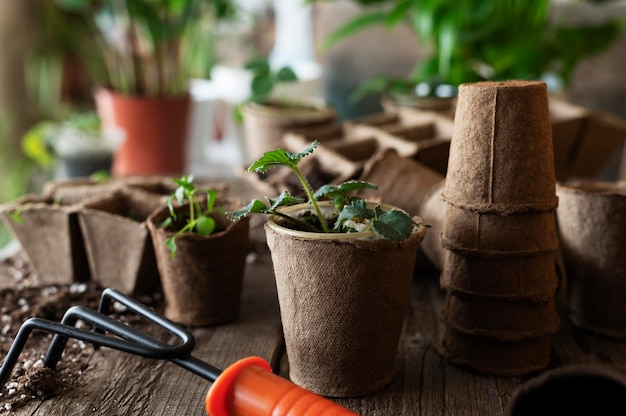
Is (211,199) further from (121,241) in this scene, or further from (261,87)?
(261,87)

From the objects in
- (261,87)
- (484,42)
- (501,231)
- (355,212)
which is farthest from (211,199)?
(484,42)

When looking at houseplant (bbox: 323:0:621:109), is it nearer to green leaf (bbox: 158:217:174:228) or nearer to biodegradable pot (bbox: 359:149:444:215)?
biodegradable pot (bbox: 359:149:444:215)

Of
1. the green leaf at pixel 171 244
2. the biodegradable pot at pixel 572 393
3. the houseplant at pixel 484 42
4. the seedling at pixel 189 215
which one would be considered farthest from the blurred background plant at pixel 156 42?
the biodegradable pot at pixel 572 393

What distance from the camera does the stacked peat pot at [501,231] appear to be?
917mm

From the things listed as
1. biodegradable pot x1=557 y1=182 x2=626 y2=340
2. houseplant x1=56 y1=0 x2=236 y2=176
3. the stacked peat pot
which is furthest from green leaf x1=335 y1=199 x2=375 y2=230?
houseplant x1=56 y1=0 x2=236 y2=176

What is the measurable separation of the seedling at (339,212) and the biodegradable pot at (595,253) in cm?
31

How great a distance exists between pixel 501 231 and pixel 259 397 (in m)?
0.38

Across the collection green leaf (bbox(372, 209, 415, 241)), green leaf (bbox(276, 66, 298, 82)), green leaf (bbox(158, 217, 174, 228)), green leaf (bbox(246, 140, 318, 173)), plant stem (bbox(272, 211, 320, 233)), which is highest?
green leaf (bbox(276, 66, 298, 82))

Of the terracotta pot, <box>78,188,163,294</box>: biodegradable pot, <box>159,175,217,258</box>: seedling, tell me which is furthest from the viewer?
the terracotta pot

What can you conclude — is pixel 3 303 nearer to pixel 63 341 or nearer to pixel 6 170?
pixel 63 341

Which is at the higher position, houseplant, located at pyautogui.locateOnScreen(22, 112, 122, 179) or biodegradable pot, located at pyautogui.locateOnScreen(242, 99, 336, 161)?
biodegradable pot, located at pyautogui.locateOnScreen(242, 99, 336, 161)

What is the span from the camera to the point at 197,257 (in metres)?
1.07

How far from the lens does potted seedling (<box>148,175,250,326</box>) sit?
1.07 metres

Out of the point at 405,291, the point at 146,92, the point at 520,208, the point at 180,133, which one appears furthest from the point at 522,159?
the point at 146,92
